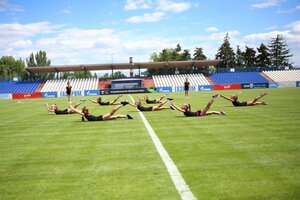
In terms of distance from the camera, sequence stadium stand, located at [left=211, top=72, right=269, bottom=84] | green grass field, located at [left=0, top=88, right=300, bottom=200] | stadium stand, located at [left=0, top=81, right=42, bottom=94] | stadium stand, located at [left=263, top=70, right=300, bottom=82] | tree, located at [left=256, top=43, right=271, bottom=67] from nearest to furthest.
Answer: green grass field, located at [left=0, top=88, right=300, bottom=200] < stadium stand, located at [left=0, top=81, right=42, bottom=94] < stadium stand, located at [left=211, top=72, right=269, bottom=84] < stadium stand, located at [left=263, top=70, right=300, bottom=82] < tree, located at [left=256, top=43, right=271, bottom=67]

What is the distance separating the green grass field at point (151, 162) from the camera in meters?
6.26

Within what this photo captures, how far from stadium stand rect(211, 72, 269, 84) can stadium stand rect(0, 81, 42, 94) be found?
42.9 m

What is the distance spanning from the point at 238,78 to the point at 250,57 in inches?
1795

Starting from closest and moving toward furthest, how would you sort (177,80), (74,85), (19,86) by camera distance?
1. (19,86)
2. (74,85)
3. (177,80)

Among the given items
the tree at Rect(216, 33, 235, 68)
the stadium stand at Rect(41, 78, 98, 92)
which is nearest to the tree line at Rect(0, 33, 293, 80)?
the tree at Rect(216, 33, 235, 68)

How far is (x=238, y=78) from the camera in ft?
262

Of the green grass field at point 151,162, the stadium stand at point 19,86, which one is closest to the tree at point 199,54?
the stadium stand at point 19,86

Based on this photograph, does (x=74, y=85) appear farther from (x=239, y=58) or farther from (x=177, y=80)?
(x=239, y=58)

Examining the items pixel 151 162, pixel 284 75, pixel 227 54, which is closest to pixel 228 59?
pixel 227 54

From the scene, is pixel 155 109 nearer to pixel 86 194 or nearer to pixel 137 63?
pixel 86 194

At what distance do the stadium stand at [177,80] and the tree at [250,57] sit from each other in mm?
44402

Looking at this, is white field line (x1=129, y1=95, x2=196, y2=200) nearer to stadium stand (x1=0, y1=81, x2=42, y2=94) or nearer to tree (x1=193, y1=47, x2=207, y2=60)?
stadium stand (x1=0, y1=81, x2=42, y2=94)

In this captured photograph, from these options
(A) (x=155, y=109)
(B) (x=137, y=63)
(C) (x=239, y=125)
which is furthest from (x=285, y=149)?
(B) (x=137, y=63)

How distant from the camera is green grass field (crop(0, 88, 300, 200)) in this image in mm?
6258
